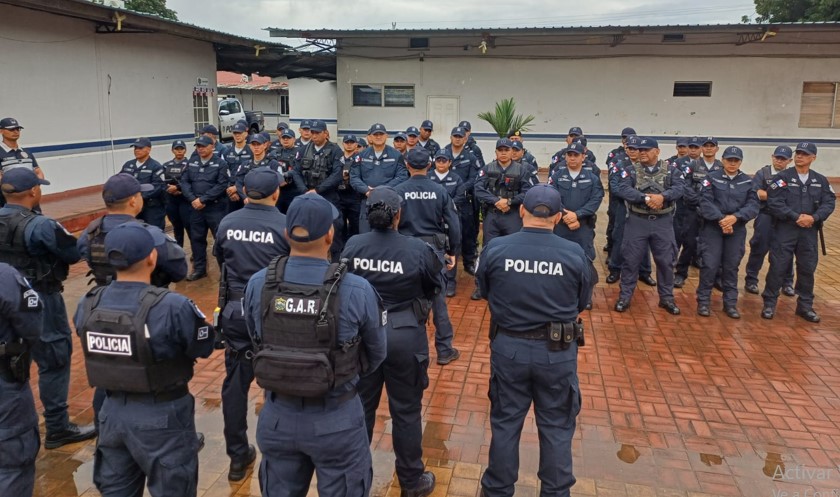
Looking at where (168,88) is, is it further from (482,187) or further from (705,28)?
(705,28)

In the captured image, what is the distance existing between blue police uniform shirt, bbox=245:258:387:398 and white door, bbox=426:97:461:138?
14.1 metres

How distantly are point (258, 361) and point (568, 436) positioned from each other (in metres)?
1.78

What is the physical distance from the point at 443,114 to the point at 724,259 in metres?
10.7

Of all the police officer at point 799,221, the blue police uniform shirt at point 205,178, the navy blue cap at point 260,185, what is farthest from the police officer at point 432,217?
the police officer at point 799,221

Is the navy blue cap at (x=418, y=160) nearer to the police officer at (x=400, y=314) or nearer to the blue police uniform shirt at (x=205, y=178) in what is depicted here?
the police officer at (x=400, y=314)

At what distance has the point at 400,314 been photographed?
3391 mm

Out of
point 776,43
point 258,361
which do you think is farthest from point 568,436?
point 776,43

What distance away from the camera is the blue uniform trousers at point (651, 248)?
665cm

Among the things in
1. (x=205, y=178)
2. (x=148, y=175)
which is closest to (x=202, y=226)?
(x=205, y=178)

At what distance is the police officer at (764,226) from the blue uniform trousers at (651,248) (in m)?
1.20

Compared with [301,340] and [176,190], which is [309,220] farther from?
[176,190]

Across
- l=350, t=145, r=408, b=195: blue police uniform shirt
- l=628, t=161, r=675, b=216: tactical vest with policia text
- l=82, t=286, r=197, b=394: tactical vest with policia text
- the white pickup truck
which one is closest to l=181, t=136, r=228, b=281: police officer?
l=350, t=145, r=408, b=195: blue police uniform shirt

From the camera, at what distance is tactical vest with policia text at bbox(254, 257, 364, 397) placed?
2.39m

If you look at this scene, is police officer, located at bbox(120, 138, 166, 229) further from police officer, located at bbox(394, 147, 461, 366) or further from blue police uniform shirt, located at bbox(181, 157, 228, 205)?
police officer, located at bbox(394, 147, 461, 366)
